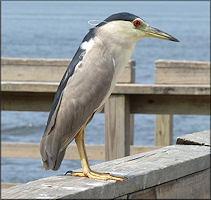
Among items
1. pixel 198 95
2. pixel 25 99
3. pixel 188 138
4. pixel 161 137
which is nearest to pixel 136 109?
pixel 198 95

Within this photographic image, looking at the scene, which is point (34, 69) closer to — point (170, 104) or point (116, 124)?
→ point (116, 124)

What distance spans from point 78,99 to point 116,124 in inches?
89.5

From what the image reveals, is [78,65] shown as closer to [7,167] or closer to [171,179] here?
[171,179]

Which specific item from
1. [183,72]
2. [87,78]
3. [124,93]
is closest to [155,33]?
[87,78]

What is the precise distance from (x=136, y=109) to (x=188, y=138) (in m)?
2.18

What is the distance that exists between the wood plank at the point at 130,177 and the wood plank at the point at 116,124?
2090mm

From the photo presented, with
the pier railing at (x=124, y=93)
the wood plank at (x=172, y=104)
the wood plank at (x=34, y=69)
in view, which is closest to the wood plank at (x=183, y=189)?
the pier railing at (x=124, y=93)

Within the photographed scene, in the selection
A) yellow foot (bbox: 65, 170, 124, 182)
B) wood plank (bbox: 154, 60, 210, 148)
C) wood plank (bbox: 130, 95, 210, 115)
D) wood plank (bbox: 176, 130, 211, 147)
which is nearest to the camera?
yellow foot (bbox: 65, 170, 124, 182)

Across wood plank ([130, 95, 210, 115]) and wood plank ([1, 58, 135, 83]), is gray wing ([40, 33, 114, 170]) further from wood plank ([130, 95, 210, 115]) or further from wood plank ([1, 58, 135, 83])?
wood plank ([1, 58, 135, 83])

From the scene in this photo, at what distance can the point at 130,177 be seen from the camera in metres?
2.07

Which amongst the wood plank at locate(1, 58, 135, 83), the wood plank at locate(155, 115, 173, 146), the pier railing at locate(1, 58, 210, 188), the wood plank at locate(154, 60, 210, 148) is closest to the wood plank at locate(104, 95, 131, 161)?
the pier railing at locate(1, 58, 210, 188)

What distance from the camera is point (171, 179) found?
221cm

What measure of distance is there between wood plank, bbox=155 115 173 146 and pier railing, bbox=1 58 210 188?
3.08 ft

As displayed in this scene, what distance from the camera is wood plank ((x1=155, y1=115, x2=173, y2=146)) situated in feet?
20.3
